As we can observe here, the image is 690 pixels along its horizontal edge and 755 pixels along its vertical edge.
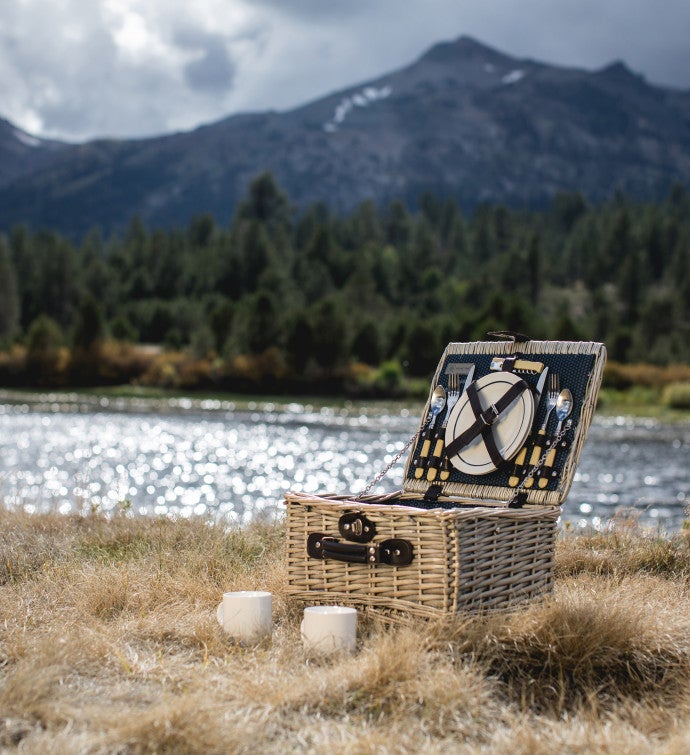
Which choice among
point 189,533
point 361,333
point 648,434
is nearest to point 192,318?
point 361,333

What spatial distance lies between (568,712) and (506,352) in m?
2.34

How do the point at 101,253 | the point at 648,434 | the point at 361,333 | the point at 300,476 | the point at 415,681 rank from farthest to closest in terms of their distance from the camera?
1. the point at 101,253
2. the point at 361,333
3. the point at 648,434
4. the point at 300,476
5. the point at 415,681

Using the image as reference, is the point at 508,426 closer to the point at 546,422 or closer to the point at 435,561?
the point at 546,422

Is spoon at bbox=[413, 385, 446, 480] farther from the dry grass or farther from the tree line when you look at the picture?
the tree line

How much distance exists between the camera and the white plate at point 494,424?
5.31m

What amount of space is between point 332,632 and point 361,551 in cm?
60

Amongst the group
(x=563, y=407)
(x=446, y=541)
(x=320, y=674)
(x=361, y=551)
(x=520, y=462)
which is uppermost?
(x=563, y=407)

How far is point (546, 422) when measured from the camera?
17.3 ft

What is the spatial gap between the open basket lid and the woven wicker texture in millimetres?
314

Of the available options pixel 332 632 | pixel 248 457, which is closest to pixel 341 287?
pixel 248 457

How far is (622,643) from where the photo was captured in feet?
14.1

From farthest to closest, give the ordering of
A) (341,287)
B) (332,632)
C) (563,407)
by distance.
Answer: (341,287)
(563,407)
(332,632)

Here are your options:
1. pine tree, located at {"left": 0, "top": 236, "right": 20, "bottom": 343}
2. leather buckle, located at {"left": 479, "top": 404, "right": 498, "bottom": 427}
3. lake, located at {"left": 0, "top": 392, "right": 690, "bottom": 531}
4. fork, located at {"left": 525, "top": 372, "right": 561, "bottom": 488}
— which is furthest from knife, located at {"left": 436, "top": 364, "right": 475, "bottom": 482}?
pine tree, located at {"left": 0, "top": 236, "right": 20, "bottom": 343}

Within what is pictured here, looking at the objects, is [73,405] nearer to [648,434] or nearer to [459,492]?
[648,434]
